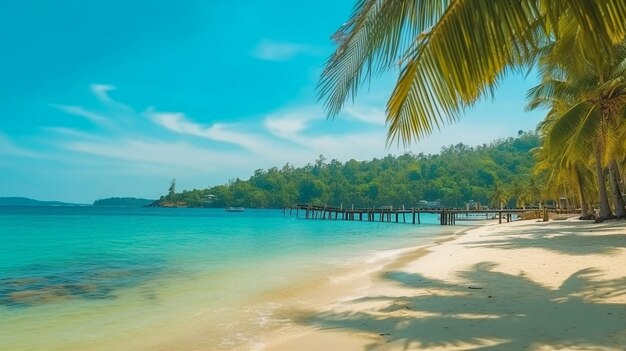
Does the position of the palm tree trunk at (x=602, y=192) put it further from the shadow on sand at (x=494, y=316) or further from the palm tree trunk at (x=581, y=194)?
the shadow on sand at (x=494, y=316)

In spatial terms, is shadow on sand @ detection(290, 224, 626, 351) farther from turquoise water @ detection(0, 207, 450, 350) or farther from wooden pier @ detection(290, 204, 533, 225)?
wooden pier @ detection(290, 204, 533, 225)

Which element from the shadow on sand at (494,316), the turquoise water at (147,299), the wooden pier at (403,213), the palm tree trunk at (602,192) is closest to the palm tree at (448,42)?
the shadow on sand at (494,316)

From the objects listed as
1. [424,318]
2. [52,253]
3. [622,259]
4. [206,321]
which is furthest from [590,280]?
[52,253]

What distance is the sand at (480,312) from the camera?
12.3 feet

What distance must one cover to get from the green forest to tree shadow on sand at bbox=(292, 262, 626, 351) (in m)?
56.8

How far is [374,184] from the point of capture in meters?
108

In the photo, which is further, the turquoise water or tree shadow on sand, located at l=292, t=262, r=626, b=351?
the turquoise water

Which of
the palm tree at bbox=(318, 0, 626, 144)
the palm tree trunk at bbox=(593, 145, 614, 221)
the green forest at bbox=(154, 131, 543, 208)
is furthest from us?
the green forest at bbox=(154, 131, 543, 208)

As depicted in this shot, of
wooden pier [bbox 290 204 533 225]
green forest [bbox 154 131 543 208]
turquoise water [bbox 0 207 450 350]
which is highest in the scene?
green forest [bbox 154 131 543 208]

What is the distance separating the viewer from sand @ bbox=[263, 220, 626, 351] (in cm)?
375

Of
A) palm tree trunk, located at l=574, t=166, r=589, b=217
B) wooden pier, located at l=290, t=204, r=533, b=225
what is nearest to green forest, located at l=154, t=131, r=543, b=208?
wooden pier, located at l=290, t=204, r=533, b=225

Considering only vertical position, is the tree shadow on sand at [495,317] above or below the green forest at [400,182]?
below

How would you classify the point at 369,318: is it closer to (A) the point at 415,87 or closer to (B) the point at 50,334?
(A) the point at 415,87

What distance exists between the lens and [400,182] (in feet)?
351
